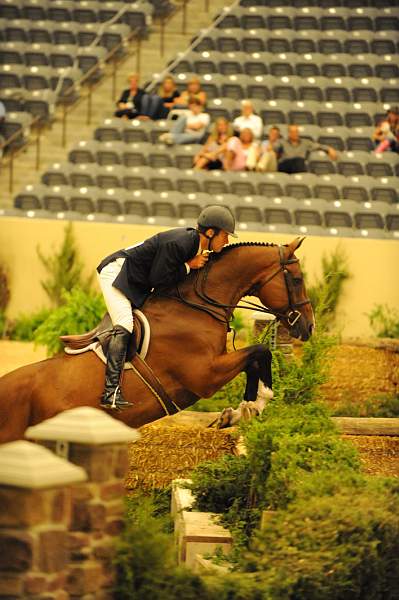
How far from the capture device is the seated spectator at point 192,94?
1980 cm

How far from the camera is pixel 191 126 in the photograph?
778 inches

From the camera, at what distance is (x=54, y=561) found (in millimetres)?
4910

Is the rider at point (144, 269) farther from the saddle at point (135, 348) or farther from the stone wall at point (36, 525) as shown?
the stone wall at point (36, 525)

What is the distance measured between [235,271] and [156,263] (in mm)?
601

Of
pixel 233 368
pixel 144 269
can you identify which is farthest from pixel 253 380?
A: pixel 144 269

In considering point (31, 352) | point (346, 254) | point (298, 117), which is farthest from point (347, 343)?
point (298, 117)

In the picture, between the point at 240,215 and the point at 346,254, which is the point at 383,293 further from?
the point at 240,215

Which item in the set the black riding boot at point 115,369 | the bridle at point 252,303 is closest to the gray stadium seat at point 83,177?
the bridle at point 252,303

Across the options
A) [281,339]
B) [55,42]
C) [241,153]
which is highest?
[55,42]

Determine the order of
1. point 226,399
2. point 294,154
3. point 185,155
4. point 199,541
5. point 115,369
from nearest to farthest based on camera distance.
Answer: point 199,541
point 115,369
point 226,399
point 294,154
point 185,155

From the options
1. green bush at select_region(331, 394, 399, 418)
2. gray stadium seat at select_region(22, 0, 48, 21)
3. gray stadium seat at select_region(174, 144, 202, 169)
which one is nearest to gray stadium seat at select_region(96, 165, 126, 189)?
gray stadium seat at select_region(174, 144, 202, 169)

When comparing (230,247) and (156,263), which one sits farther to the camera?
(230,247)

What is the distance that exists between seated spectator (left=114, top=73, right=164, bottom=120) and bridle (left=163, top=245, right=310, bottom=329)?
38.5 feet

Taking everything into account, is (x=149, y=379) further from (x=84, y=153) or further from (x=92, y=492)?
(x=84, y=153)
